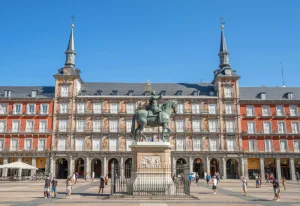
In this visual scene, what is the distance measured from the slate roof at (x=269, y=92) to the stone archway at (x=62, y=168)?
3575cm

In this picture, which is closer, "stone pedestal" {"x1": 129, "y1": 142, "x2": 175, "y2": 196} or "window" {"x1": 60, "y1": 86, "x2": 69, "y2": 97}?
"stone pedestal" {"x1": 129, "y1": 142, "x2": 175, "y2": 196}

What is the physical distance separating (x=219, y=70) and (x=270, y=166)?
20.7 m

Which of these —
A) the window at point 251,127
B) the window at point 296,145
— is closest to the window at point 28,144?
the window at point 251,127

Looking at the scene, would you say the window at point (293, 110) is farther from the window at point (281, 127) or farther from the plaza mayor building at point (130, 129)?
the window at point (281, 127)

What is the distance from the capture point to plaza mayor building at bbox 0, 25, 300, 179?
5369 centimetres

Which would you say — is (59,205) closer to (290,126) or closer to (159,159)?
(159,159)

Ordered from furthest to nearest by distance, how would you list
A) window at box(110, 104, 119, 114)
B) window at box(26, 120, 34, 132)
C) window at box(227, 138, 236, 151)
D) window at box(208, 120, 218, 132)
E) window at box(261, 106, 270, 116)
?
window at box(261, 106, 270, 116)
window at box(110, 104, 119, 114)
window at box(208, 120, 218, 132)
window at box(227, 138, 236, 151)
window at box(26, 120, 34, 132)

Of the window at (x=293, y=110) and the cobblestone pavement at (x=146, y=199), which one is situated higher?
the window at (x=293, y=110)

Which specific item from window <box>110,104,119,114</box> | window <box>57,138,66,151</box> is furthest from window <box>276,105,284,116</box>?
Answer: window <box>57,138,66,151</box>

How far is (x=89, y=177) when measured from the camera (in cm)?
5375

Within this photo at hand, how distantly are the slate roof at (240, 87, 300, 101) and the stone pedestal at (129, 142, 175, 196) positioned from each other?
4218cm

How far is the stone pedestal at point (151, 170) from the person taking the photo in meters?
18.6

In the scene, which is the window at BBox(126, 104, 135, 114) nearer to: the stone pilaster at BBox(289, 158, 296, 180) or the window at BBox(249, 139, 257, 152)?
the window at BBox(249, 139, 257, 152)

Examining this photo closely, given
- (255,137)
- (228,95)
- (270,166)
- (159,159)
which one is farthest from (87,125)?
(159,159)
